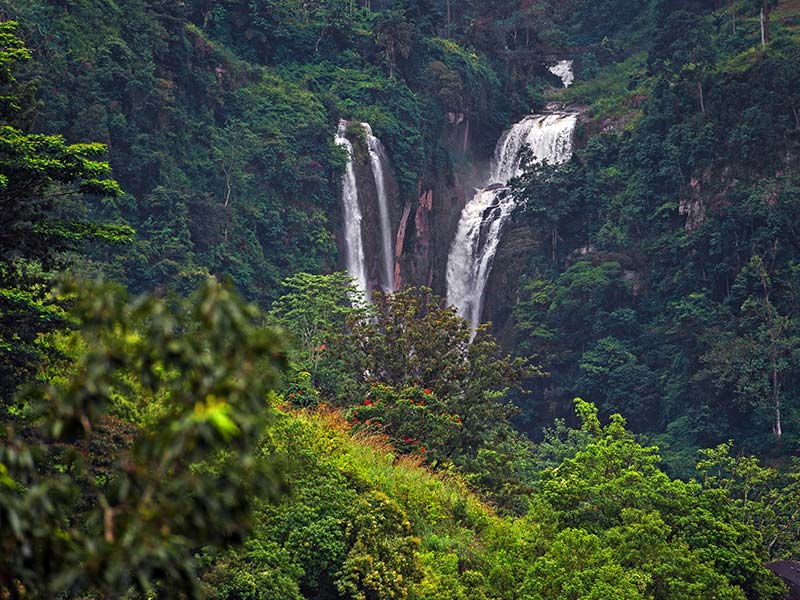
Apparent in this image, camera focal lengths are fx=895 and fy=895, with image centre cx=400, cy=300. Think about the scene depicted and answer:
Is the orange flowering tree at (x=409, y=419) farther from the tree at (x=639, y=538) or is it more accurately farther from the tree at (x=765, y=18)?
the tree at (x=765, y=18)

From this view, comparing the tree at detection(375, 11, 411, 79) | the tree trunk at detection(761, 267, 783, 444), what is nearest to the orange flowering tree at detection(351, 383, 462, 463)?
the tree trunk at detection(761, 267, 783, 444)

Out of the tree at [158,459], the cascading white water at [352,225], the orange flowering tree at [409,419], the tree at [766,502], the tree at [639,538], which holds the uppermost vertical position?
the cascading white water at [352,225]

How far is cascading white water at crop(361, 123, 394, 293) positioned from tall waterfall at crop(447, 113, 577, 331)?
3.57 meters

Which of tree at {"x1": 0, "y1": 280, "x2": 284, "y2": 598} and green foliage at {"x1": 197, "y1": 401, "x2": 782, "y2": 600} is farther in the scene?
green foliage at {"x1": 197, "y1": 401, "x2": 782, "y2": 600}

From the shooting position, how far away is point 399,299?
21172mm

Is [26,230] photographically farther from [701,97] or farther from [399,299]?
[701,97]

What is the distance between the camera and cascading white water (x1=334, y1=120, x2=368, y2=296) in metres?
40.0

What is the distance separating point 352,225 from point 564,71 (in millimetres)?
27801

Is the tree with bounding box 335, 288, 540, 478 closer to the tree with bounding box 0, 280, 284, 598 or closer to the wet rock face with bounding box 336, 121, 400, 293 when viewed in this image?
the tree with bounding box 0, 280, 284, 598

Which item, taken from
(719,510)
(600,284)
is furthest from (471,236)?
(719,510)

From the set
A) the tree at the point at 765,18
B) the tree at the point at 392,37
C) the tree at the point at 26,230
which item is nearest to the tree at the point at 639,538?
the tree at the point at 26,230

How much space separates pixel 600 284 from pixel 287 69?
59.1 ft

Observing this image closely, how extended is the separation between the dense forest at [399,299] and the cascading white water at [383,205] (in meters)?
0.24

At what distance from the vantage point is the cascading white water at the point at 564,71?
59.8 m
